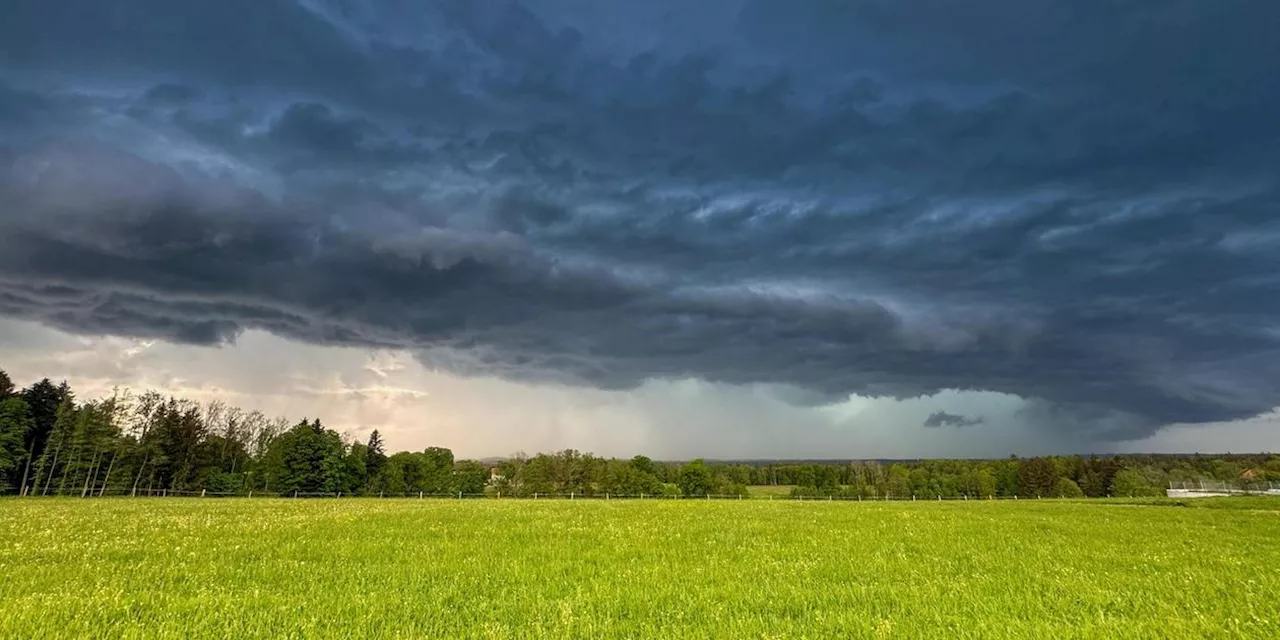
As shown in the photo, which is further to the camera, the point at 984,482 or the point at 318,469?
the point at 984,482

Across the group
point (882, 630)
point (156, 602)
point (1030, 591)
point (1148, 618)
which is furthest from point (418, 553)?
point (1148, 618)

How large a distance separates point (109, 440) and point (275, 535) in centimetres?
9516

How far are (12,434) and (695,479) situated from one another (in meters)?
124

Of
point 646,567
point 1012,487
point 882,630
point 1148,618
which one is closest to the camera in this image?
point 882,630

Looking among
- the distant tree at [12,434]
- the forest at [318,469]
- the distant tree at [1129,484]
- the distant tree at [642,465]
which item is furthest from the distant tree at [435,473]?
the distant tree at [1129,484]

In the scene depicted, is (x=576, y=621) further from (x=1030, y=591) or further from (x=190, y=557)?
(x=190, y=557)

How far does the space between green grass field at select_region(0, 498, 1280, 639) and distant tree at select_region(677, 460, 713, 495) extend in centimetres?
13021

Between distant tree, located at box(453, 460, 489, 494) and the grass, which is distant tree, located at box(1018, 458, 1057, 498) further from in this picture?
distant tree, located at box(453, 460, 489, 494)

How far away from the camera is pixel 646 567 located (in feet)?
41.9

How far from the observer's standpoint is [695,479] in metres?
148

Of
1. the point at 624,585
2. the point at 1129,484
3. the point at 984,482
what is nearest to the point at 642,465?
the point at 984,482

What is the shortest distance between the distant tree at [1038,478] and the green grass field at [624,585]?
15911cm

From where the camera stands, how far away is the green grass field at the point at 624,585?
26.7 ft

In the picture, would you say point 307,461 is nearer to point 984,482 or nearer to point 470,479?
point 470,479
